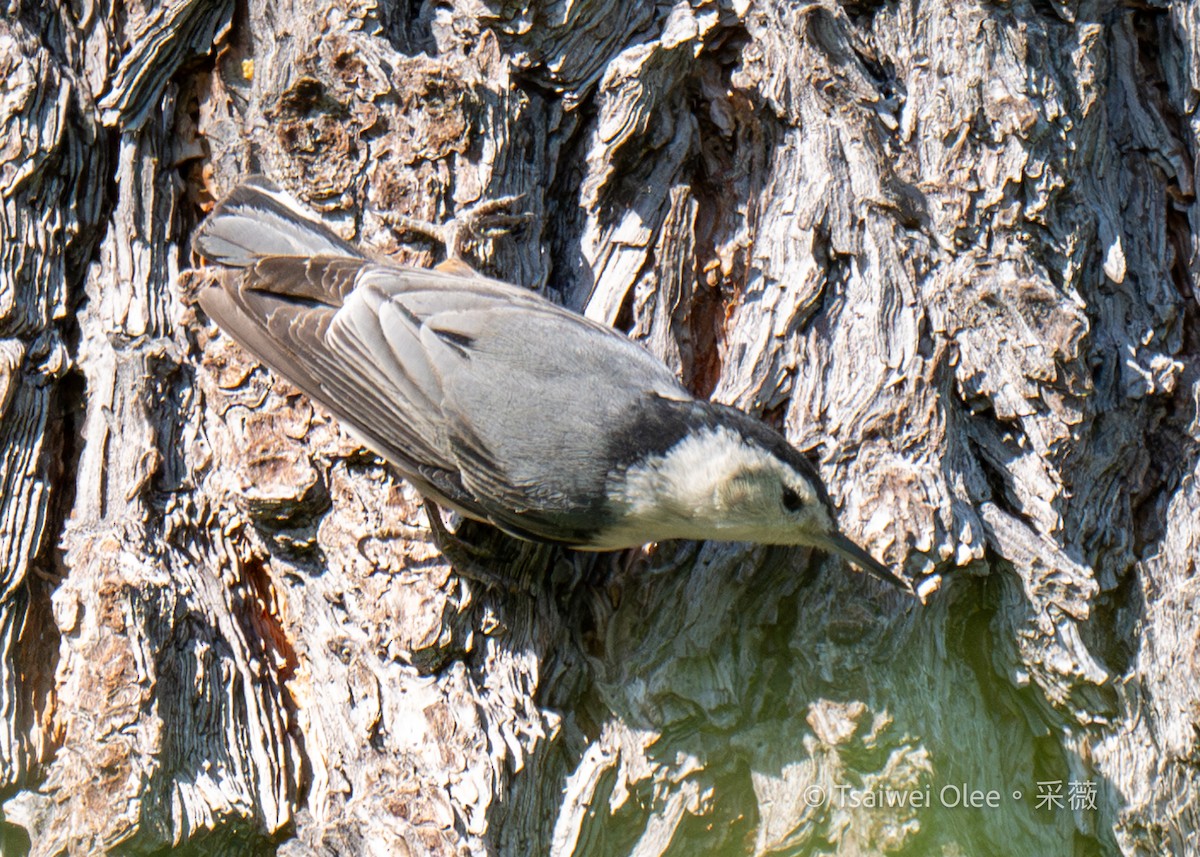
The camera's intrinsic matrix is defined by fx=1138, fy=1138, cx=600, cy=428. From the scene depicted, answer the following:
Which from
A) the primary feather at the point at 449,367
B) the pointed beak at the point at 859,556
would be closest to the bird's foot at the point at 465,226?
the primary feather at the point at 449,367

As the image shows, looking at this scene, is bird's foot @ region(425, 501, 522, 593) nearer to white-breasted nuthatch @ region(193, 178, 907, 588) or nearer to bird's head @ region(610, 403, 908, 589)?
white-breasted nuthatch @ region(193, 178, 907, 588)

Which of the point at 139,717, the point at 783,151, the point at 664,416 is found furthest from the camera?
the point at 783,151

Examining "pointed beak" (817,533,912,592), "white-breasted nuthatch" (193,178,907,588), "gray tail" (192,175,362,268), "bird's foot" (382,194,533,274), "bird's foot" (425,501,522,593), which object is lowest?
"bird's foot" (425,501,522,593)

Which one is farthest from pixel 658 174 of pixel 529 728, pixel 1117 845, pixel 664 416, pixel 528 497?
pixel 1117 845

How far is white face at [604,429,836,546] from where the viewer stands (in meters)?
2.06

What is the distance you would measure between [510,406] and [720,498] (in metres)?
0.43

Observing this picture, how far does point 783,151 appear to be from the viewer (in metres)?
2.32

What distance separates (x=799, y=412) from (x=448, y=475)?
2.27 ft

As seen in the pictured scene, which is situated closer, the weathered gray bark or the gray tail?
the weathered gray bark

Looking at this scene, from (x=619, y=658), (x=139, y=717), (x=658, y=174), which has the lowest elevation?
(x=139, y=717)

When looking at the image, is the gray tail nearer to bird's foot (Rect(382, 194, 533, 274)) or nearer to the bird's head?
bird's foot (Rect(382, 194, 533, 274))

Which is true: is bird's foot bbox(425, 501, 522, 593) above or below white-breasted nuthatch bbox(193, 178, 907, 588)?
below

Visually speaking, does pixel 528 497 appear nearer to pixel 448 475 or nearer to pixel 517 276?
pixel 448 475

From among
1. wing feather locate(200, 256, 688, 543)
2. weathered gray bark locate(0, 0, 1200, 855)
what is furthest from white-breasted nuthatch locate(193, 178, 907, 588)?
weathered gray bark locate(0, 0, 1200, 855)
